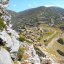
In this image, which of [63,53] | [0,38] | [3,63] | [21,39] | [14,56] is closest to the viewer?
[3,63]

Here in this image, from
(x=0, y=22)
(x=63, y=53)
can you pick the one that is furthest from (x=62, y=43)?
(x=0, y=22)

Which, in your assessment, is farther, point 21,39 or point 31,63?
point 21,39

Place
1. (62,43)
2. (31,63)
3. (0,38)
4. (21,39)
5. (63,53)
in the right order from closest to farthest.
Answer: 1. (0,38)
2. (31,63)
3. (21,39)
4. (63,53)
5. (62,43)

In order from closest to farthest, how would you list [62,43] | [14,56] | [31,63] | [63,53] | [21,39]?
1. [14,56]
2. [31,63]
3. [21,39]
4. [63,53]
5. [62,43]

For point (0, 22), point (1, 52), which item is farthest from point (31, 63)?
point (1, 52)

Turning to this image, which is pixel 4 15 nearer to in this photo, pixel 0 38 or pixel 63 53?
pixel 0 38

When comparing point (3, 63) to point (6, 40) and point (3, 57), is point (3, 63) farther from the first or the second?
point (6, 40)

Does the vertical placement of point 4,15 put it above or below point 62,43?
above

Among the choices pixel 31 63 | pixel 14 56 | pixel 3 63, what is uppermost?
pixel 3 63

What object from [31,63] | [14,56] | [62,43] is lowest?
[62,43]
